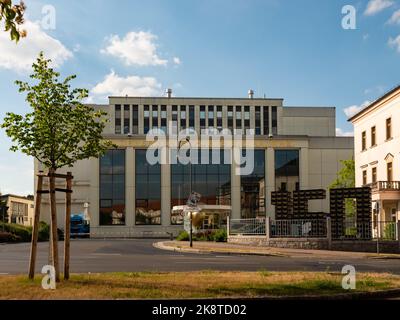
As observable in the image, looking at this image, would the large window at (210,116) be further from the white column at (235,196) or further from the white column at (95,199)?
the white column at (95,199)

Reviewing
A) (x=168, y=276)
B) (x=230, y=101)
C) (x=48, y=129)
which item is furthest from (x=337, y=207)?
(x=230, y=101)

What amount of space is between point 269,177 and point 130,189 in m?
16.0

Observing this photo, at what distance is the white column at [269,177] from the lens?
2662 inches

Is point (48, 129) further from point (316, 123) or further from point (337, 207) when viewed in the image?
point (316, 123)

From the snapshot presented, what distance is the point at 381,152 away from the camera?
4550 centimetres

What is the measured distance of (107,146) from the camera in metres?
15.6

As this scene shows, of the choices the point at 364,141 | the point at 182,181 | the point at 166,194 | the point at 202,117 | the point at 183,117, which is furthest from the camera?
the point at 202,117

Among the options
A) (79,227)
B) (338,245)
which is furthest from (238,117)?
(338,245)

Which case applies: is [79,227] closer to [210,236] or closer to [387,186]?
[210,236]

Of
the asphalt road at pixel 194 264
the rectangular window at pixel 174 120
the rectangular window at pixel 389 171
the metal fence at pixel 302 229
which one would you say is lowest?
the asphalt road at pixel 194 264

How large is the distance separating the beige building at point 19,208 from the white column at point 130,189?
128 ft

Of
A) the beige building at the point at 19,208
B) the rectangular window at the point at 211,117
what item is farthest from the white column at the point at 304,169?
the beige building at the point at 19,208

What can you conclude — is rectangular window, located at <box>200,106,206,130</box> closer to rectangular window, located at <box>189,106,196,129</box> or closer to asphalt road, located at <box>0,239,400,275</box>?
rectangular window, located at <box>189,106,196,129</box>
